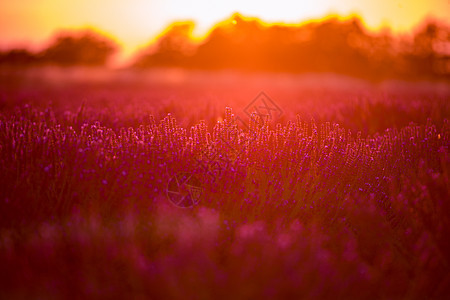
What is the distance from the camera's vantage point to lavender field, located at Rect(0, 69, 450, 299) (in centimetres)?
158

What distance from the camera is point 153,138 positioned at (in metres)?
2.53

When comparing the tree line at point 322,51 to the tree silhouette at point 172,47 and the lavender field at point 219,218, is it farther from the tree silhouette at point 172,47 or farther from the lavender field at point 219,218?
the lavender field at point 219,218

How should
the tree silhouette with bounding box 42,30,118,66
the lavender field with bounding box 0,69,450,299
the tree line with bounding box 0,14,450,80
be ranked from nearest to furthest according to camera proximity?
the lavender field with bounding box 0,69,450,299
the tree line with bounding box 0,14,450,80
the tree silhouette with bounding box 42,30,118,66

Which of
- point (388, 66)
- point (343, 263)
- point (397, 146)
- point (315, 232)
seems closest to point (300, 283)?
point (343, 263)

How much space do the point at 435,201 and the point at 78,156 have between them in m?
2.25

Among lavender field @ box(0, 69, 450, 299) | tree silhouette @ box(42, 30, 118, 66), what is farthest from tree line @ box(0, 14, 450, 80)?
Answer: lavender field @ box(0, 69, 450, 299)

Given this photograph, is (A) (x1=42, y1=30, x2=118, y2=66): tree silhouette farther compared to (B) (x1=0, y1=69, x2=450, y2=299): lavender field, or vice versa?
(A) (x1=42, y1=30, x2=118, y2=66): tree silhouette

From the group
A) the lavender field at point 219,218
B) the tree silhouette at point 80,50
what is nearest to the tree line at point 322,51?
the tree silhouette at point 80,50

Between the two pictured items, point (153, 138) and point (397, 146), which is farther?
point (397, 146)

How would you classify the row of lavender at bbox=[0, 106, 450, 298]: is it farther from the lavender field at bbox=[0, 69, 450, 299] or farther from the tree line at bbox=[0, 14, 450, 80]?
the tree line at bbox=[0, 14, 450, 80]

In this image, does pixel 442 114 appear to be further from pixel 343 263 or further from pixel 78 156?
pixel 78 156

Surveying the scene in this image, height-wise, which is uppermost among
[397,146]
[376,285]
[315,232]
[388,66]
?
[388,66]

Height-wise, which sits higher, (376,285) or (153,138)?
(153,138)

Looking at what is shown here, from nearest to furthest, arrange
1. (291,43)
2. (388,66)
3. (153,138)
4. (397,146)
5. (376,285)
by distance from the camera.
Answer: (376,285) < (153,138) < (397,146) < (388,66) < (291,43)
